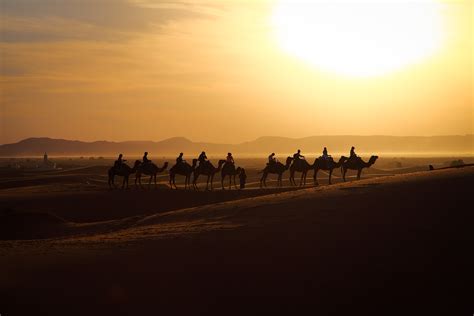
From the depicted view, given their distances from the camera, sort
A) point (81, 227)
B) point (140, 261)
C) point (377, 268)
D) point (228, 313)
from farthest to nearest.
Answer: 1. point (81, 227)
2. point (140, 261)
3. point (377, 268)
4. point (228, 313)

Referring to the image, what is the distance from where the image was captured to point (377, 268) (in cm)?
1188

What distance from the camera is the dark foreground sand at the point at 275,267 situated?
10.8 meters

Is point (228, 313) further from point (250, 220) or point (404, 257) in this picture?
point (250, 220)

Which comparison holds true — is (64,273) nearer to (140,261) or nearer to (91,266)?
(91,266)

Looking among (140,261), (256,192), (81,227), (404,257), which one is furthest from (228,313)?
(256,192)

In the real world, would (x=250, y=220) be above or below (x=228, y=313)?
above

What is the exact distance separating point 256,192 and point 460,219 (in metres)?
21.4

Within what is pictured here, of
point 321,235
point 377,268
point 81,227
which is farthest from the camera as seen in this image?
point 81,227

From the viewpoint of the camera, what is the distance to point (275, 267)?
480 inches

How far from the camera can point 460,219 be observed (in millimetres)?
14375

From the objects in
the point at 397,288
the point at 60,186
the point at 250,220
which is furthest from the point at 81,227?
the point at 60,186

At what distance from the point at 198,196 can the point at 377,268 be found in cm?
2408

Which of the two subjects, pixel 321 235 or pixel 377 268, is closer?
pixel 377 268

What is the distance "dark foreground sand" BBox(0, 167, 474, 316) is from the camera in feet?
35.6
